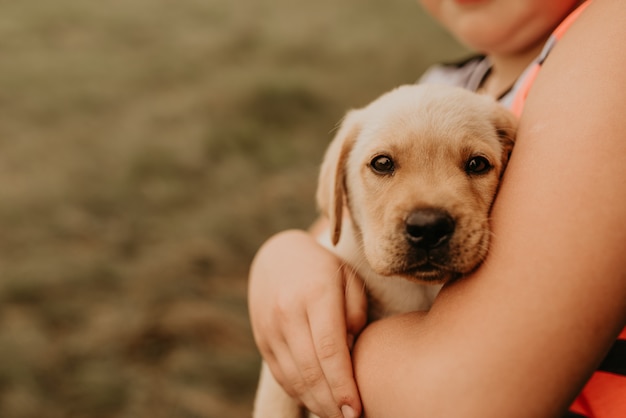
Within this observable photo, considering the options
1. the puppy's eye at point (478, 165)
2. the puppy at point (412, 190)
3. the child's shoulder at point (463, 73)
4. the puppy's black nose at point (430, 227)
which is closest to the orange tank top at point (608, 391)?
the puppy at point (412, 190)

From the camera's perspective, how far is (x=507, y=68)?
2.20m

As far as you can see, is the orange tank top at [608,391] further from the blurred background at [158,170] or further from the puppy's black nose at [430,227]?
the blurred background at [158,170]

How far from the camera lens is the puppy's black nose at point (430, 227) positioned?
1.52 metres

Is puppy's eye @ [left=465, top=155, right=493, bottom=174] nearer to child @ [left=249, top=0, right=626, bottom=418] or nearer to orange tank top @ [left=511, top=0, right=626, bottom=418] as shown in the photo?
child @ [left=249, top=0, right=626, bottom=418]

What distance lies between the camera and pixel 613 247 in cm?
113

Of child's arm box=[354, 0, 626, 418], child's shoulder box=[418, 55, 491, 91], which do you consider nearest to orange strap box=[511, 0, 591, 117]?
child's arm box=[354, 0, 626, 418]

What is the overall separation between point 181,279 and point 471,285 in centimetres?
363

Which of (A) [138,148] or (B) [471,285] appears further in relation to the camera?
(A) [138,148]

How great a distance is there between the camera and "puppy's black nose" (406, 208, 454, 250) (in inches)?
59.8

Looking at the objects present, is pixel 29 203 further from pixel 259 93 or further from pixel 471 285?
pixel 471 285

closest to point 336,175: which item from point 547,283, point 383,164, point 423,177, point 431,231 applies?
point 383,164

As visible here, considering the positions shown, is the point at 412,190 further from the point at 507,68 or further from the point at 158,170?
the point at 158,170

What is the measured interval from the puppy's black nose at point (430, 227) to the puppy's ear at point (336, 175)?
433 millimetres

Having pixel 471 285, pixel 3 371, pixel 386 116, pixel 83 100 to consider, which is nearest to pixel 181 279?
pixel 3 371
